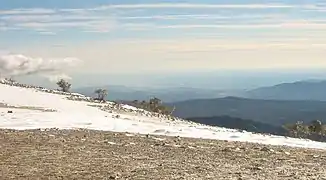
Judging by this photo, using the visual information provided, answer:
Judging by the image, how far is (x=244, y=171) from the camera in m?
12.7

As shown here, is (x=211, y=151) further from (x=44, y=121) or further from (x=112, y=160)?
(x=44, y=121)

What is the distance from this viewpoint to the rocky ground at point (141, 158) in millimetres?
12195

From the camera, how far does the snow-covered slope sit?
2080 cm

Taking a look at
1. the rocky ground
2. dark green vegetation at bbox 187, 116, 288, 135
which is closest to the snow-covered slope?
the rocky ground

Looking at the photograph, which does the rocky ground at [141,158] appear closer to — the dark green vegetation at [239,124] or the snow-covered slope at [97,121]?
the snow-covered slope at [97,121]

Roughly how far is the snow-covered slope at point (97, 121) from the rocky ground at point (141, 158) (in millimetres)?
2677

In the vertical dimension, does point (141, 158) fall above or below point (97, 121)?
below

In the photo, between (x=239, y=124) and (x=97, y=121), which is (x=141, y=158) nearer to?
(x=97, y=121)

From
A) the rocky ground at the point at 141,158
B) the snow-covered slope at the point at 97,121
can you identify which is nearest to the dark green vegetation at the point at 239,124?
the snow-covered slope at the point at 97,121

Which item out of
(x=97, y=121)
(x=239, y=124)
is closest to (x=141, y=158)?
(x=97, y=121)

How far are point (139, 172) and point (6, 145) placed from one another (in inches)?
179

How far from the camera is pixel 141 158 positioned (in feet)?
46.2

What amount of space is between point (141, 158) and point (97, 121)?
9470 mm

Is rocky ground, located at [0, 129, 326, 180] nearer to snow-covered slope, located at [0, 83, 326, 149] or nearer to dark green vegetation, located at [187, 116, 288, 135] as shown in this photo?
snow-covered slope, located at [0, 83, 326, 149]
